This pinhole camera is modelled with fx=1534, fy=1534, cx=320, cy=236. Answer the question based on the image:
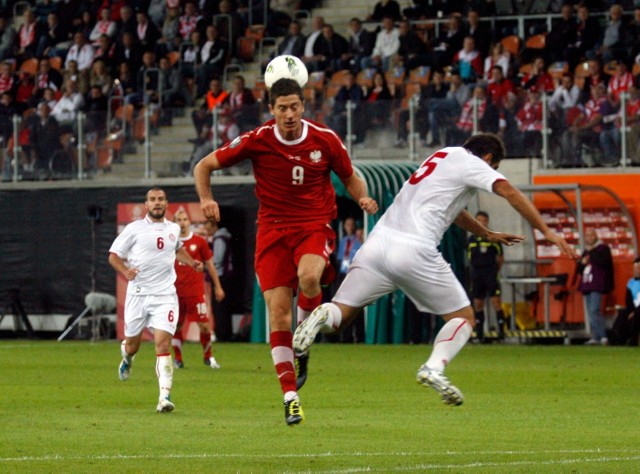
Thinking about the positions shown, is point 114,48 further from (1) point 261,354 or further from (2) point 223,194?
(1) point 261,354

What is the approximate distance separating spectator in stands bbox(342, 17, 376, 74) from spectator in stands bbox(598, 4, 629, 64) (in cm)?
498

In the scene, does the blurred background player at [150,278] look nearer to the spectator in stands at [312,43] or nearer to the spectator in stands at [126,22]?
the spectator in stands at [312,43]

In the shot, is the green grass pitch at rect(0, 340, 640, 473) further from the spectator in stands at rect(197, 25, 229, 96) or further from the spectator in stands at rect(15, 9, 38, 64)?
the spectator in stands at rect(15, 9, 38, 64)

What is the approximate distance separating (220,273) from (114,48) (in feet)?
24.7

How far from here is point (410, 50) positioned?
101 feet

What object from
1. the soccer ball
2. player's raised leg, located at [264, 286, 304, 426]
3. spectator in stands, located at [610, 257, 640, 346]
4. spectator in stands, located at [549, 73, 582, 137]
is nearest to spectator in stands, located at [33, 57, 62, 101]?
spectator in stands, located at [549, 73, 582, 137]

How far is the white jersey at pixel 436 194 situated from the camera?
11.3 meters

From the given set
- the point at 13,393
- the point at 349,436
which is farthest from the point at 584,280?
the point at 349,436

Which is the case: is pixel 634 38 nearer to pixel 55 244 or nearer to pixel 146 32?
pixel 146 32

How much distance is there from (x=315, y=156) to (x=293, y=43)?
21.1 metres

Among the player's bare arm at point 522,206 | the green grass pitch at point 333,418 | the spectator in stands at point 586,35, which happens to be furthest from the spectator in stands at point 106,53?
the player's bare arm at point 522,206

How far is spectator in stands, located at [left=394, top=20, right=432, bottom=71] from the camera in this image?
30.5 metres

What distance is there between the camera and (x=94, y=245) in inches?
1251

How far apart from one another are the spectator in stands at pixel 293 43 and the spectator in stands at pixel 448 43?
3.13 m
